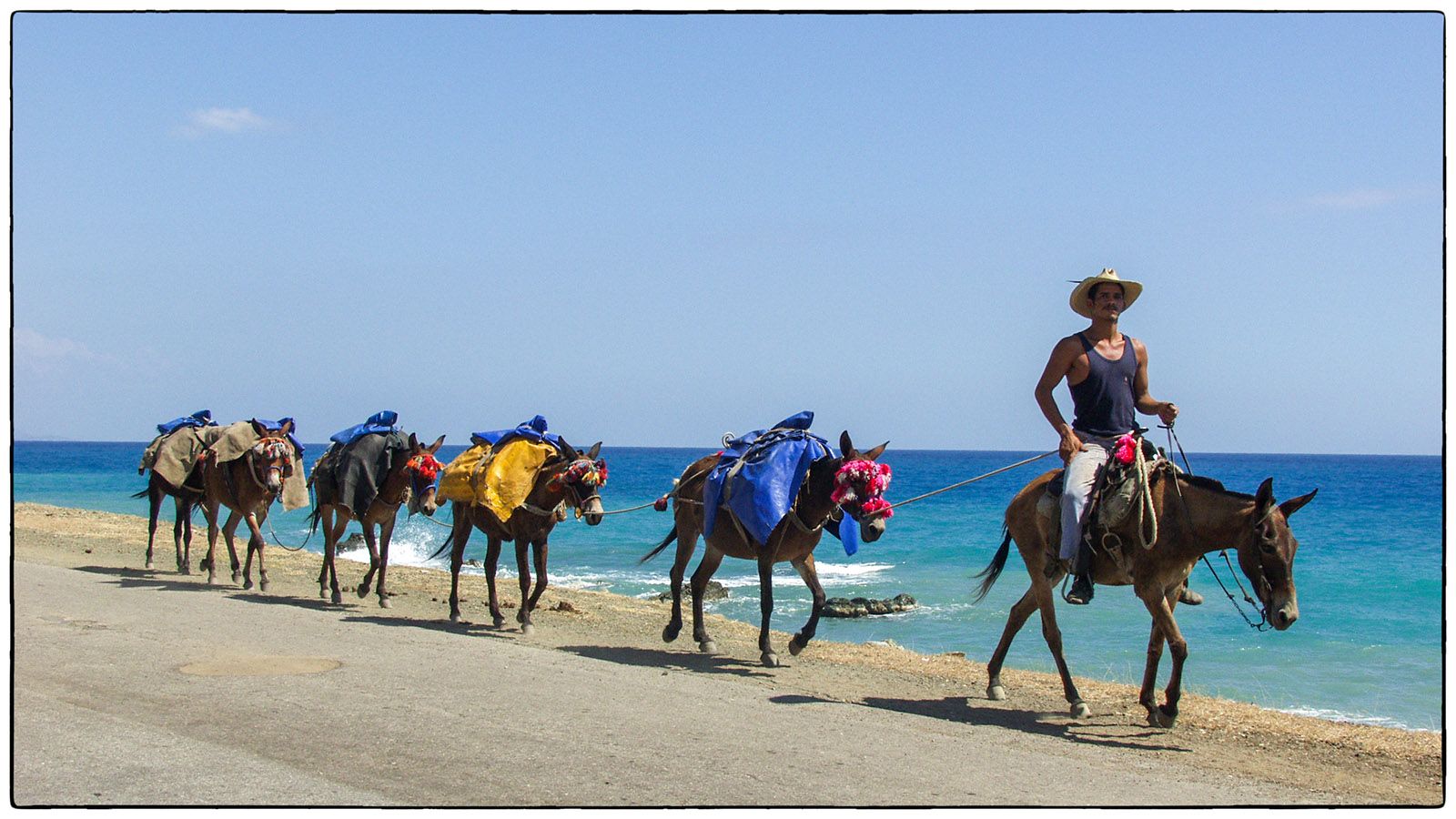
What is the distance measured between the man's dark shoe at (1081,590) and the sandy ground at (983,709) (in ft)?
3.09

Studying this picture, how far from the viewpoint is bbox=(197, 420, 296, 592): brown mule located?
58.6ft

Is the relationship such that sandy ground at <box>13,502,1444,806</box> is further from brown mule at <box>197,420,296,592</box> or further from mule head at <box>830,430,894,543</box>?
mule head at <box>830,430,894,543</box>

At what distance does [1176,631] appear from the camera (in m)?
9.18

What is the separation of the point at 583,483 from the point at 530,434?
3.65 ft

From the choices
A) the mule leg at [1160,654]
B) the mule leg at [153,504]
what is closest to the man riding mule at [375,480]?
the mule leg at [153,504]

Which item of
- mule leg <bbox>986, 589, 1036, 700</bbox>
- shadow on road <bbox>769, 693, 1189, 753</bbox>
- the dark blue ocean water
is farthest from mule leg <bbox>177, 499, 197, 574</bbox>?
mule leg <bbox>986, 589, 1036, 700</bbox>

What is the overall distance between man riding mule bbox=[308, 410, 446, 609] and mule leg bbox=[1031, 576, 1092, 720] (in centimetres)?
819

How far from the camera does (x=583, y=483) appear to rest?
47.0ft

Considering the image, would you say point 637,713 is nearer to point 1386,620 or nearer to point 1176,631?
point 1176,631

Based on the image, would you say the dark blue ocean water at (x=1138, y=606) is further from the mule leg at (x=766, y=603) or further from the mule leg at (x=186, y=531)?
the mule leg at (x=766, y=603)

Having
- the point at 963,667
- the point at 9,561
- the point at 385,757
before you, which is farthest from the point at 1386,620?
the point at 9,561

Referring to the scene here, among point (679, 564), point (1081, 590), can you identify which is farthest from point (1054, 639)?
point (679, 564)

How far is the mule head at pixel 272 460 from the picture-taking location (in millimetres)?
17828

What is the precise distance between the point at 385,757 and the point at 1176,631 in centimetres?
529
